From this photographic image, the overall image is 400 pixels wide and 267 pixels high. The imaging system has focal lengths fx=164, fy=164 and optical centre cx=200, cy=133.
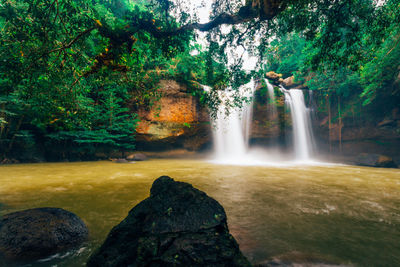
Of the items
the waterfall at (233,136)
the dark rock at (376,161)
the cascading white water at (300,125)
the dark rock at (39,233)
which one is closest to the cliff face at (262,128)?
the cascading white water at (300,125)

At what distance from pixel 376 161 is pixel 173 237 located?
1699 cm

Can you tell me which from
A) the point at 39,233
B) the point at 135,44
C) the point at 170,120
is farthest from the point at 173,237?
the point at 170,120

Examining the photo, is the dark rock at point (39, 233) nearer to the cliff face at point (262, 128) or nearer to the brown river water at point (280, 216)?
the brown river water at point (280, 216)

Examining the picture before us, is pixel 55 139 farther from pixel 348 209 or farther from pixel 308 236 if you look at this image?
pixel 348 209

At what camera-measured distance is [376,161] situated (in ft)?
39.9

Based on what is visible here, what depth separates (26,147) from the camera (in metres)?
10.7

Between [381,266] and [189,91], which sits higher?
[189,91]

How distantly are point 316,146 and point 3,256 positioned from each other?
73.2 ft

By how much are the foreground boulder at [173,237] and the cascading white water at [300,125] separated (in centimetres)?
1828

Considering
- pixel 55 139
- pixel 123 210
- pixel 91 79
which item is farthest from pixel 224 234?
pixel 55 139

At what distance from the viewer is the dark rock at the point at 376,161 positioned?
468 inches

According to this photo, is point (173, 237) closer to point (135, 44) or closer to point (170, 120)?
point (135, 44)

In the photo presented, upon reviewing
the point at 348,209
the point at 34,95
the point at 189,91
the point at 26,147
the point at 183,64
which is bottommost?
the point at 348,209

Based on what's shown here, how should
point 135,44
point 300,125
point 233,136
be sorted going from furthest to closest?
1. point 233,136
2. point 300,125
3. point 135,44
